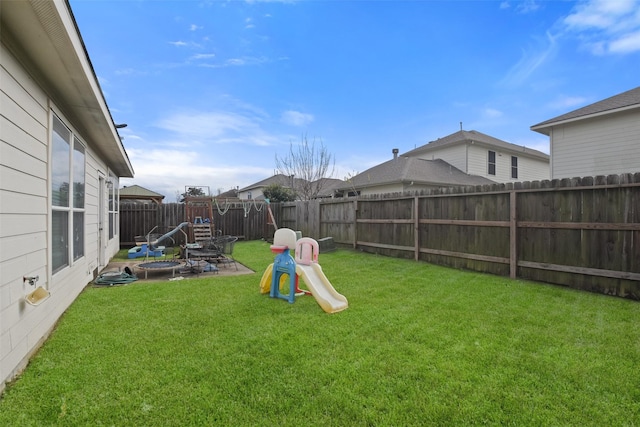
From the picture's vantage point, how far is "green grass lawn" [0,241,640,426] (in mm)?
2059

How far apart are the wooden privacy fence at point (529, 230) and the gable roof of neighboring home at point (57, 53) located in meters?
6.61

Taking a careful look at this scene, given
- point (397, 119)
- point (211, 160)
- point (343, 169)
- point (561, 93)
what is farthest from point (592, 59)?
point (211, 160)

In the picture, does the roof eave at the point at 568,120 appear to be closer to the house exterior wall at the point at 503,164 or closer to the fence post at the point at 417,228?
the house exterior wall at the point at 503,164

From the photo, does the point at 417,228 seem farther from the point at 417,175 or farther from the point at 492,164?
the point at 492,164

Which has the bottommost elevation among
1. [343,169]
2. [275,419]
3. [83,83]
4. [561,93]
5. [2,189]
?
[275,419]

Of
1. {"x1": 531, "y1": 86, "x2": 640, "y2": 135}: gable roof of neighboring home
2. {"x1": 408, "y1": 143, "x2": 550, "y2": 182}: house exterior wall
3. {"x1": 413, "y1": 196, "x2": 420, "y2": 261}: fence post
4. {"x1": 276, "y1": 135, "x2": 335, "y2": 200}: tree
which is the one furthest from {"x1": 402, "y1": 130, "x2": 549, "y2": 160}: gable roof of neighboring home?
{"x1": 413, "y1": 196, "x2": 420, "y2": 261}: fence post

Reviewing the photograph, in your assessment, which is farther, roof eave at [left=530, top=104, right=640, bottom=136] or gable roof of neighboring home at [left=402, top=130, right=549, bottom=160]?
gable roof of neighboring home at [left=402, top=130, right=549, bottom=160]

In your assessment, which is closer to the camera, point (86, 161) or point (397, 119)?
point (86, 161)

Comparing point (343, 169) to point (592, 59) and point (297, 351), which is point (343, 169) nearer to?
point (592, 59)

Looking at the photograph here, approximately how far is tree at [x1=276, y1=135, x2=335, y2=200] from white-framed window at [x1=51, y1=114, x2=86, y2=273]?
15.7m

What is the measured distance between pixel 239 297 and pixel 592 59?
43.6ft

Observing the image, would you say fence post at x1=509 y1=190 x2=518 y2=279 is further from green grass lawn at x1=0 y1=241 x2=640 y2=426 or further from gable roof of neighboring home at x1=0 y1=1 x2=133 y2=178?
gable roof of neighboring home at x1=0 y1=1 x2=133 y2=178

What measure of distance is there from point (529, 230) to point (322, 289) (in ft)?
13.2

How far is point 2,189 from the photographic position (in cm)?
228
